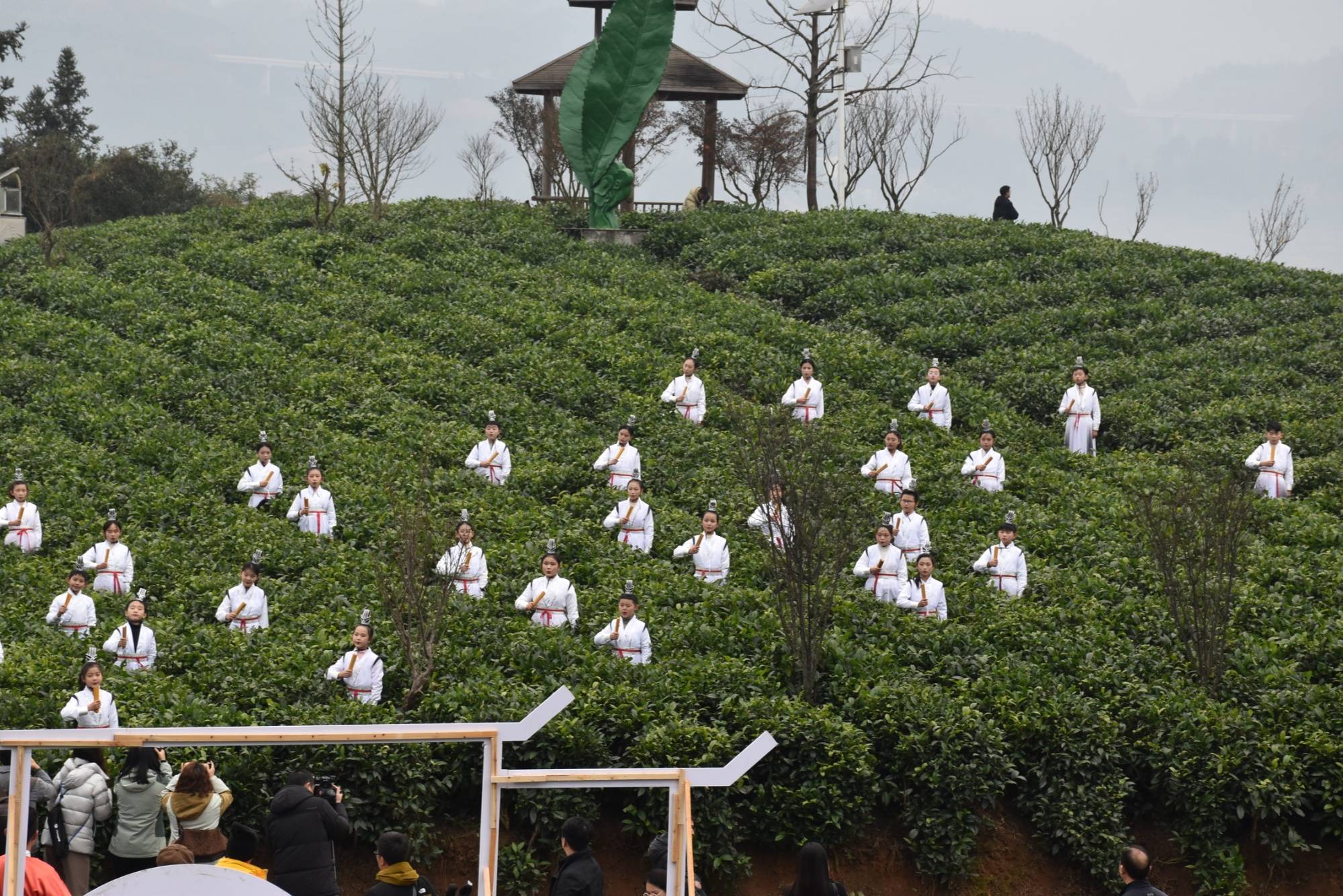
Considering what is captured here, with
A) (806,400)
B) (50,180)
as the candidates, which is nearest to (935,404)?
(806,400)

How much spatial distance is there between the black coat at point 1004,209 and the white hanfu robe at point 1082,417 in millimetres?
14497

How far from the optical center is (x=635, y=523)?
14.2 m

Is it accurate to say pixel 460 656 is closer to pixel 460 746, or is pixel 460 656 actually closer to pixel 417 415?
pixel 460 746

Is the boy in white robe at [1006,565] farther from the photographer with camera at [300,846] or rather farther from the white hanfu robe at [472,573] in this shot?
the photographer with camera at [300,846]

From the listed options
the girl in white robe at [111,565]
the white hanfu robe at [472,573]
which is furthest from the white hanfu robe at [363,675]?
the girl in white robe at [111,565]

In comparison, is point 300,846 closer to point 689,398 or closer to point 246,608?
point 246,608

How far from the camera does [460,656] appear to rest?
10.5 meters

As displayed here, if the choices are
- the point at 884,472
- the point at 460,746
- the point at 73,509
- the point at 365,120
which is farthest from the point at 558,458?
the point at 365,120

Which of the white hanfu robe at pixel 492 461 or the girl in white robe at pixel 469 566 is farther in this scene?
the white hanfu robe at pixel 492 461

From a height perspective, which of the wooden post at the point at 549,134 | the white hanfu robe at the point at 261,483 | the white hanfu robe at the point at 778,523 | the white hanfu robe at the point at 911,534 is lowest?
the white hanfu robe at the point at 911,534

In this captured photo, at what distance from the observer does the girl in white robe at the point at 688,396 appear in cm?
1791

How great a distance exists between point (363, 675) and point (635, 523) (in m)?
4.62

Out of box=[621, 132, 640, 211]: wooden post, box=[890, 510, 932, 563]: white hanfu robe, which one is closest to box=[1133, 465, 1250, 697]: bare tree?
box=[890, 510, 932, 563]: white hanfu robe

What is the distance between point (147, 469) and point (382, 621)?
6366 millimetres
